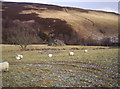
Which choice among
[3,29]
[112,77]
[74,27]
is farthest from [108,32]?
[112,77]

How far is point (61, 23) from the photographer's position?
49375mm

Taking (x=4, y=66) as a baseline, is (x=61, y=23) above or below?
below

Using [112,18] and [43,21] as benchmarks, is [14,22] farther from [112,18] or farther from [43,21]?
[112,18]

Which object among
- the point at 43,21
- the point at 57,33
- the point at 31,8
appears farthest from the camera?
the point at 31,8

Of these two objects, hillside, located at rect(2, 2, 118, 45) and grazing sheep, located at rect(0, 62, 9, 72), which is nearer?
grazing sheep, located at rect(0, 62, 9, 72)

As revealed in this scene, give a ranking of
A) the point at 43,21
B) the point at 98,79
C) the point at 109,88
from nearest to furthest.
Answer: the point at 109,88, the point at 98,79, the point at 43,21

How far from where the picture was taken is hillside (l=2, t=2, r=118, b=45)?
46.1m

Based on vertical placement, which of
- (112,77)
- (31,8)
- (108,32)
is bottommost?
(108,32)

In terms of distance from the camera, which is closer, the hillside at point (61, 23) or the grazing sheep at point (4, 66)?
the grazing sheep at point (4, 66)

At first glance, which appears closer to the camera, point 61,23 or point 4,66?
point 4,66

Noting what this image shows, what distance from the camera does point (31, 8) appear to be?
184 feet

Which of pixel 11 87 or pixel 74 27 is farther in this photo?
pixel 74 27

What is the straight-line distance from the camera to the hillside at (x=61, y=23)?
4612 cm

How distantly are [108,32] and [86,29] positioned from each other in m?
6.31
